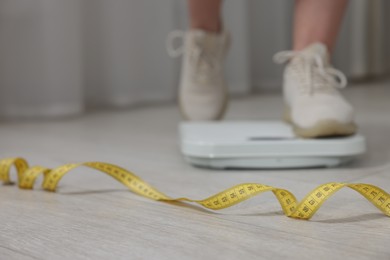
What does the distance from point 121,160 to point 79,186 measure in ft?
0.90

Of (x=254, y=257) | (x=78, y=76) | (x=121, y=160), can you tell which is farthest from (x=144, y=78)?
(x=254, y=257)

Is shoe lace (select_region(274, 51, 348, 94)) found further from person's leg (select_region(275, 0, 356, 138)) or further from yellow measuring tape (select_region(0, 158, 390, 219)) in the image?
yellow measuring tape (select_region(0, 158, 390, 219))

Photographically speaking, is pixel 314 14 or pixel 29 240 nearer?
pixel 29 240

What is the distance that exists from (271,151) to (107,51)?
1.49m

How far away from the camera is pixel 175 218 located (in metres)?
0.99

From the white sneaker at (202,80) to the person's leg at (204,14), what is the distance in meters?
0.02

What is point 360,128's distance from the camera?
1921 millimetres

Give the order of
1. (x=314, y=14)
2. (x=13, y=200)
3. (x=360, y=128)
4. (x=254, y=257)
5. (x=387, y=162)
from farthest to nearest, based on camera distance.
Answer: (x=360, y=128) → (x=314, y=14) → (x=387, y=162) → (x=13, y=200) → (x=254, y=257)

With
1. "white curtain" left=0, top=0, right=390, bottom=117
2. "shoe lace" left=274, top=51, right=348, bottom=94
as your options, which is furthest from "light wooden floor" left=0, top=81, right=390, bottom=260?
"white curtain" left=0, top=0, right=390, bottom=117

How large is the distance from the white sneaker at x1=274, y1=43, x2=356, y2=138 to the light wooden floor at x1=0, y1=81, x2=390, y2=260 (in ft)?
0.28

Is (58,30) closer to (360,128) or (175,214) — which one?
(360,128)

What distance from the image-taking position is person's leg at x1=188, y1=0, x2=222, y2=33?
66.6 inches

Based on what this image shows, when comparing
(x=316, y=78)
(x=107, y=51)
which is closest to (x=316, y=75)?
(x=316, y=78)

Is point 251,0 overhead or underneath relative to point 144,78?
overhead
